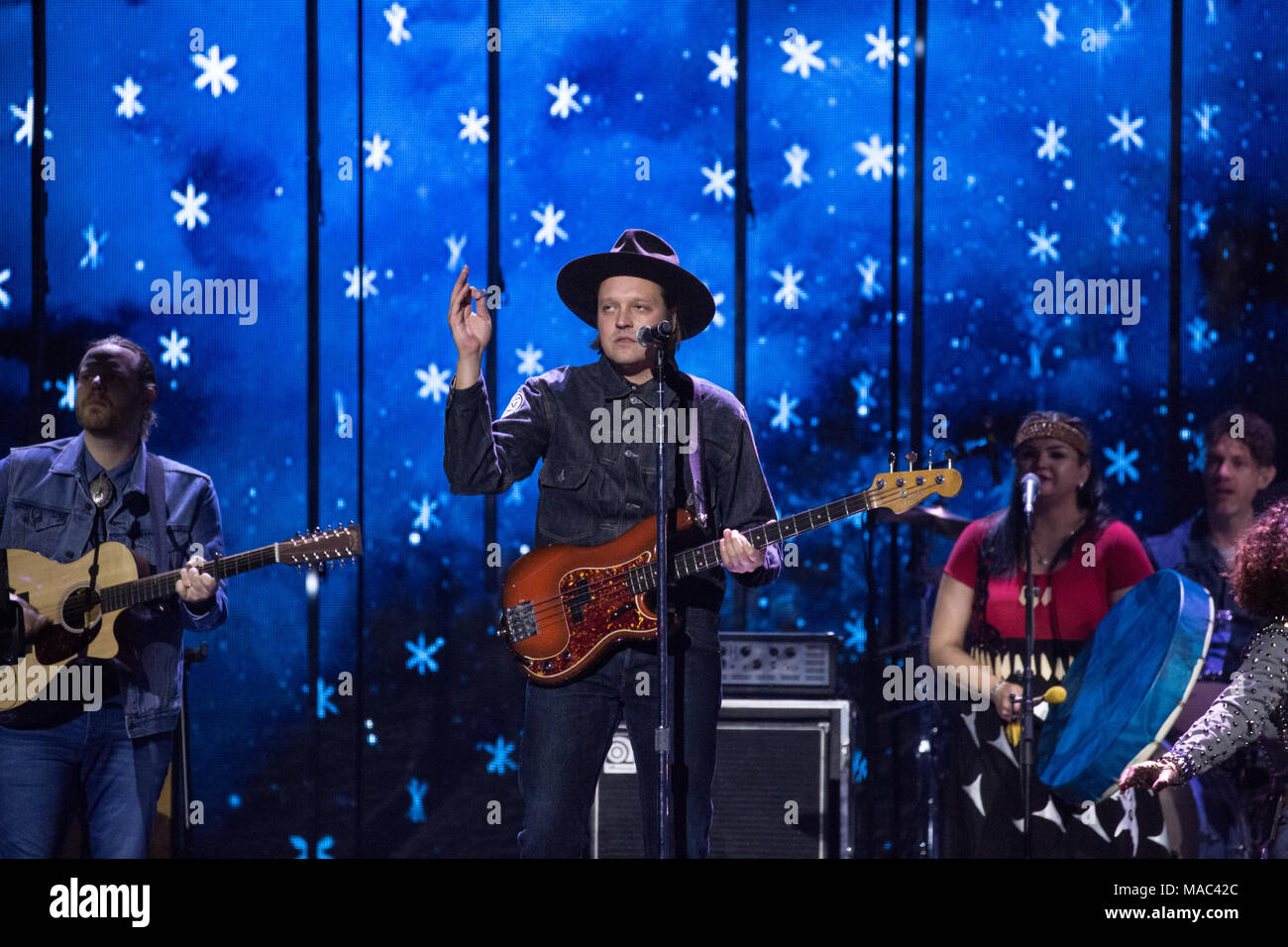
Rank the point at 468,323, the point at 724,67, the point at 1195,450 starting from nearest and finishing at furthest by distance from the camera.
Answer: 1. the point at 468,323
2. the point at 1195,450
3. the point at 724,67

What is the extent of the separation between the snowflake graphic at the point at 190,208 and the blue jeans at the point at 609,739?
103 inches

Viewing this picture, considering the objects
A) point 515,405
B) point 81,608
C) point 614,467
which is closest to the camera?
point 614,467

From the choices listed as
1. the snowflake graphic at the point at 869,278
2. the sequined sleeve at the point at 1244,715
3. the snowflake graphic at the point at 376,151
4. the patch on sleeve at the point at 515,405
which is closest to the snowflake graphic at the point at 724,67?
the snowflake graphic at the point at 869,278

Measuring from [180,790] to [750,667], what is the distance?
6.40 ft

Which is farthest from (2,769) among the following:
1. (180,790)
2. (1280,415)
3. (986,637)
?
(1280,415)

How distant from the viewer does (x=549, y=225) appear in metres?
4.88

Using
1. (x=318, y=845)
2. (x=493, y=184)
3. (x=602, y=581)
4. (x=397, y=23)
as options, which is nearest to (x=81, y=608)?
(x=318, y=845)

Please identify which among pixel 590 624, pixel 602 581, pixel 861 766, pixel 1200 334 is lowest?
pixel 861 766

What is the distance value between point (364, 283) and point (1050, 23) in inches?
109

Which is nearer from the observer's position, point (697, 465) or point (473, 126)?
point (697, 465)

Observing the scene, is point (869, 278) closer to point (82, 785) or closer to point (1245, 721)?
point (1245, 721)

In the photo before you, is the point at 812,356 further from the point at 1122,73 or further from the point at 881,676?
the point at 1122,73
